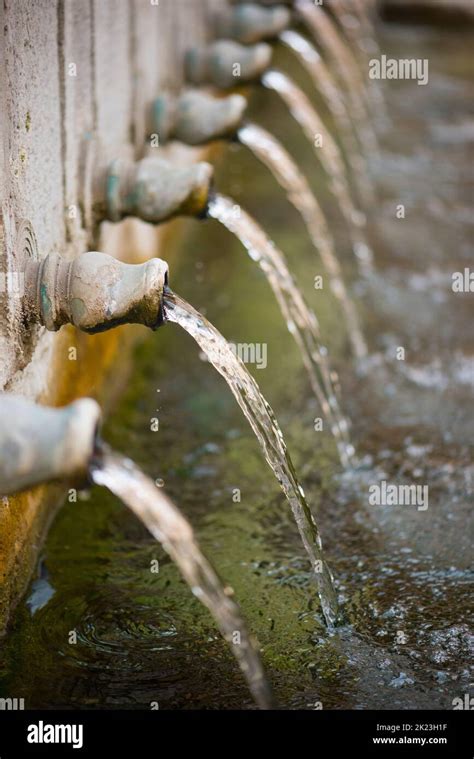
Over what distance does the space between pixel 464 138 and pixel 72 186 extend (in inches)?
239

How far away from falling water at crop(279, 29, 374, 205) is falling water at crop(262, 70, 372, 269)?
13 cm

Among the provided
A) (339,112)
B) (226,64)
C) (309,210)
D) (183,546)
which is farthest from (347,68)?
(183,546)

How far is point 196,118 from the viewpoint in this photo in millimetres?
5867

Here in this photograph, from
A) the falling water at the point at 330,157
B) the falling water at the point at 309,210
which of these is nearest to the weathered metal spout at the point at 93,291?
the falling water at the point at 309,210

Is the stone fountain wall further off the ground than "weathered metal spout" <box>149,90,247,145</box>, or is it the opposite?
"weathered metal spout" <box>149,90,247,145</box>

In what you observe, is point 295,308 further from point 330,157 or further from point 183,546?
point 330,157

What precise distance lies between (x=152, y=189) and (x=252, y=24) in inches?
131

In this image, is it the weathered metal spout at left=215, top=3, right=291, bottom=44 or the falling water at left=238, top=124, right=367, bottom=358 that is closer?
the falling water at left=238, top=124, right=367, bottom=358

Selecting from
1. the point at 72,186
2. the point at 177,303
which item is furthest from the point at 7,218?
the point at 72,186

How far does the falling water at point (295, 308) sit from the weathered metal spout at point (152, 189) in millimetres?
178

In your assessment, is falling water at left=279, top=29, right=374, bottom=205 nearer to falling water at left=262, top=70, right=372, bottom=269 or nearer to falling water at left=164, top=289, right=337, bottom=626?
falling water at left=262, top=70, right=372, bottom=269

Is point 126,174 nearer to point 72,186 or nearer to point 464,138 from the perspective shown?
point 72,186

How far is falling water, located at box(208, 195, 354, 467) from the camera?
5.00m

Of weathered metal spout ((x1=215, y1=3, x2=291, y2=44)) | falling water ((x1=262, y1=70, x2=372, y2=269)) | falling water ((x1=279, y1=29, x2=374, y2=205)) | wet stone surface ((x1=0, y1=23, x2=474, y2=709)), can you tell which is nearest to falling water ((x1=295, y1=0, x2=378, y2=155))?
falling water ((x1=279, y1=29, x2=374, y2=205))
